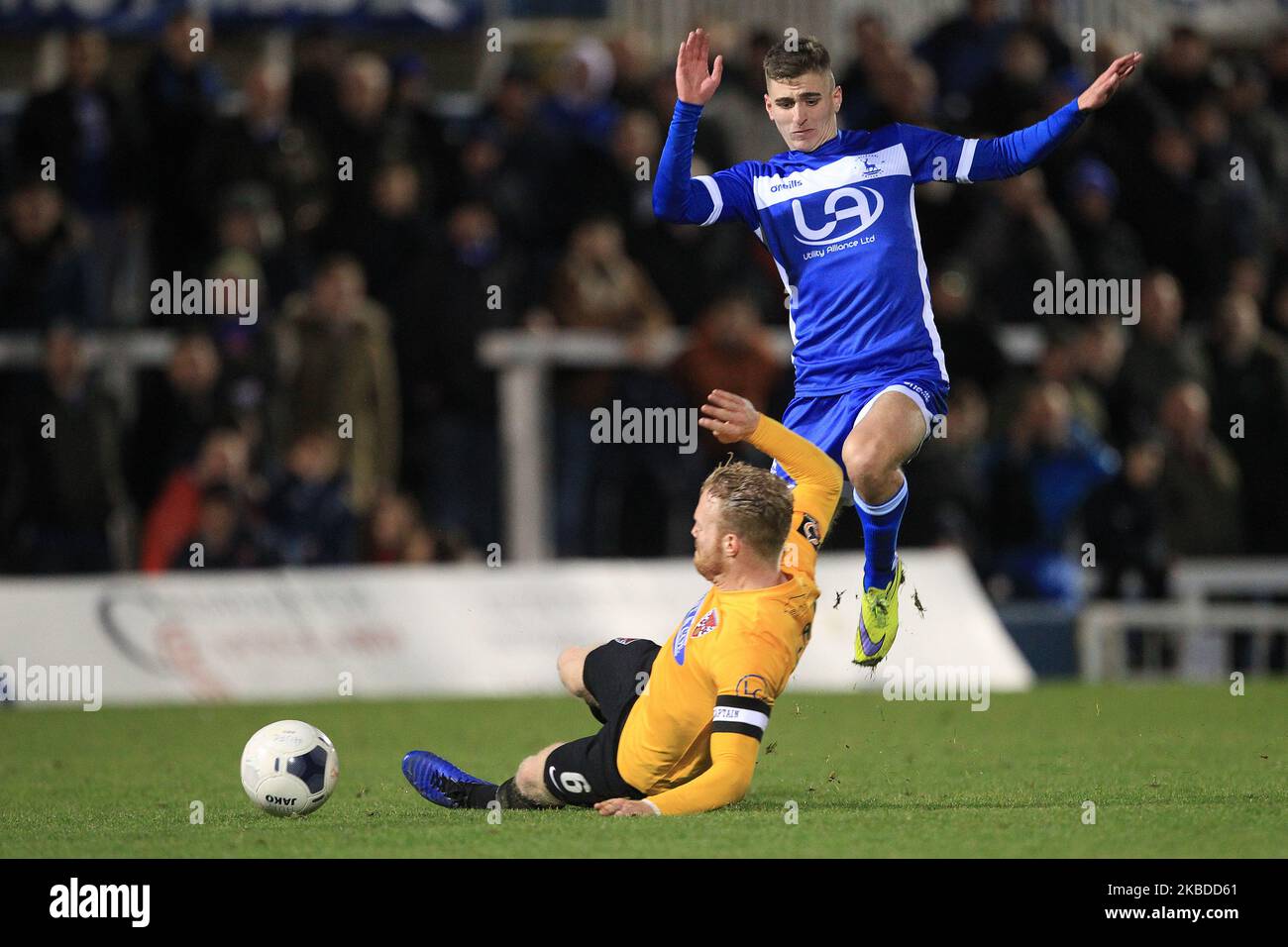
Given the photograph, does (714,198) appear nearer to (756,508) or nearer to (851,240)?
(851,240)

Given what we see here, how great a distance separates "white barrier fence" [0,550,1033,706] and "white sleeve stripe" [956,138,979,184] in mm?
5711

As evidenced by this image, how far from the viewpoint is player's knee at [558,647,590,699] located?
25.0 ft

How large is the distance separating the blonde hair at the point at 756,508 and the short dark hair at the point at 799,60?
1955 millimetres

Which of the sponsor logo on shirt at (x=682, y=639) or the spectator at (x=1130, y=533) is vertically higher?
the spectator at (x=1130, y=533)

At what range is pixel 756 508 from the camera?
23.3ft

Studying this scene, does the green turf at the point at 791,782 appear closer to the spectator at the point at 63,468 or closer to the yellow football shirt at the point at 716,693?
the yellow football shirt at the point at 716,693

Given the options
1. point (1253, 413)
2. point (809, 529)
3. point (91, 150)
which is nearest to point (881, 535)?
point (809, 529)

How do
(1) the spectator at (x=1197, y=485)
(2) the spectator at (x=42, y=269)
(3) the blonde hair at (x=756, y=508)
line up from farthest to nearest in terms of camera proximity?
(1) the spectator at (x=1197, y=485) → (2) the spectator at (x=42, y=269) → (3) the blonde hair at (x=756, y=508)

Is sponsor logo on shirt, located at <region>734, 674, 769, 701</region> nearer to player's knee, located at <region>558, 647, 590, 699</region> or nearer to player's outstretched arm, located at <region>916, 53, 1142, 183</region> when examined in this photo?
player's knee, located at <region>558, 647, 590, 699</region>

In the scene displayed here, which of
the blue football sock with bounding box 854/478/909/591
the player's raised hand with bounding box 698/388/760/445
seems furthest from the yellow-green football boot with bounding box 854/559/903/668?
the player's raised hand with bounding box 698/388/760/445

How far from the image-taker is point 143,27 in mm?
17578

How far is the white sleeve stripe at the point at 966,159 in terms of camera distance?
8344 millimetres

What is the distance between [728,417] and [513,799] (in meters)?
1.73

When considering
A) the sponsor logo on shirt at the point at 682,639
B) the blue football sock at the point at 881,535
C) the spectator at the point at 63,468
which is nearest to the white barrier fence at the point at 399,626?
the spectator at the point at 63,468
